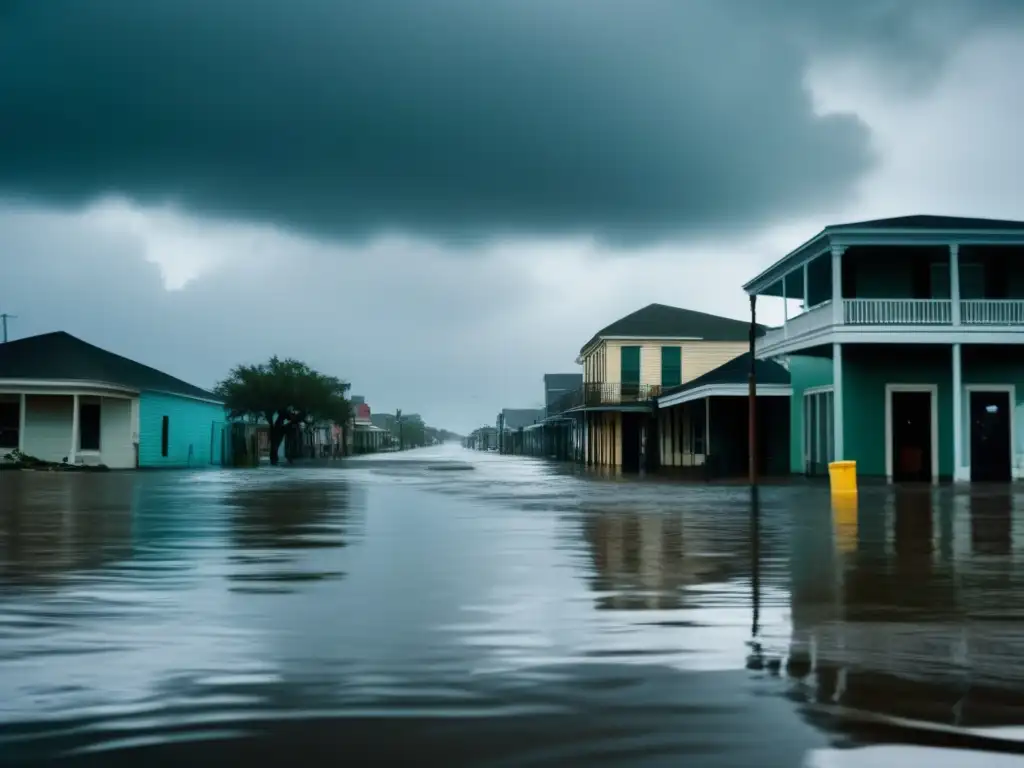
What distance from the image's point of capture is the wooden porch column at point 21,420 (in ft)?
155

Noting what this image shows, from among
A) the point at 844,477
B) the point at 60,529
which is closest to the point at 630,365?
the point at 844,477

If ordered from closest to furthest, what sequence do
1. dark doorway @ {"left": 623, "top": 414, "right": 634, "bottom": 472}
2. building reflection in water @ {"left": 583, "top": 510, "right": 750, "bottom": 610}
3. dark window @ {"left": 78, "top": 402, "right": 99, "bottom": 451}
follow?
building reflection in water @ {"left": 583, "top": 510, "right": 750, "bottom": 610} → dark window @ {"left": 78, "top": 402, "right": 99, "bottom": 451} → dark doorway @ {"left": 623, "top": 414, "right": 634, "bottom": 472}

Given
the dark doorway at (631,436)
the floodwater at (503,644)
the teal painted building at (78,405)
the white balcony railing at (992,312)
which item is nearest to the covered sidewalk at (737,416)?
the white balcony railing at (992,312)

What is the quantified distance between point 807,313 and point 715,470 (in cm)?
1211

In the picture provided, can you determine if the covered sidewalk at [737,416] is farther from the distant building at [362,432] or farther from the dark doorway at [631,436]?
the distant building at [362,432]

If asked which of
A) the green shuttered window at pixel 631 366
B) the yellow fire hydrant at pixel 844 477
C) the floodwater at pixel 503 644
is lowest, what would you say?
the floodwater at pixel 503 644

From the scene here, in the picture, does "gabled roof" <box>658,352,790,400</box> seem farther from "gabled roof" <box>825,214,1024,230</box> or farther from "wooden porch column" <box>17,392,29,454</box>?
"wooden porch column" <box>17,392,29,454</box>

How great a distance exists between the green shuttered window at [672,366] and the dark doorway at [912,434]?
30.6 metres

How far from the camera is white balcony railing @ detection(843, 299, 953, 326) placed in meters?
32.3

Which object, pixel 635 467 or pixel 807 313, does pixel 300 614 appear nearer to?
pixel 807 313

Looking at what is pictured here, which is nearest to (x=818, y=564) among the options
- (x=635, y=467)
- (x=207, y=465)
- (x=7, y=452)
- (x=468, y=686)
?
(x=468, y=686)

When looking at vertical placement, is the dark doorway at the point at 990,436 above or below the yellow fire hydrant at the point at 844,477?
above

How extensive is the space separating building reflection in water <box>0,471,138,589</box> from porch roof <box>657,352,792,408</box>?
65.2 ft

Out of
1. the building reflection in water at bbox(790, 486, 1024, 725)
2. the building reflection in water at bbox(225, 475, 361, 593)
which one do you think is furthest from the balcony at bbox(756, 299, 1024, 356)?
the building reflection in water at bbox(790, 486, 1024, 725)
